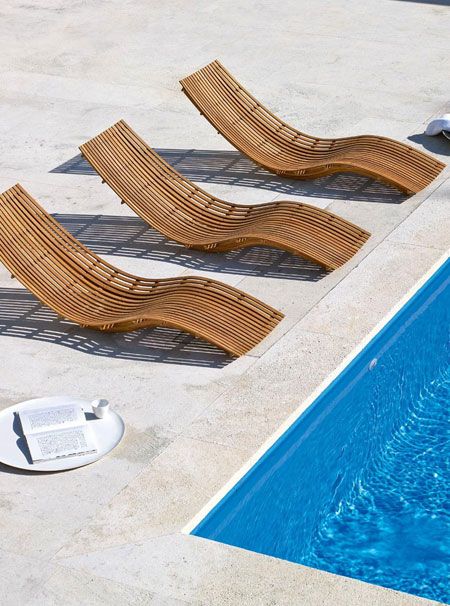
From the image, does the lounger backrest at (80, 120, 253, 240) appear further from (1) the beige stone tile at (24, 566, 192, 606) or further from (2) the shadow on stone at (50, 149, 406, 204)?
(1) the beige stone tile at (24, 566, 192, 606)

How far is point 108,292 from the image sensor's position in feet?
28.1

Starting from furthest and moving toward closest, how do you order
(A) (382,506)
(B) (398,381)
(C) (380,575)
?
1. (B) (398,381)
2. (A) (382,506)
3. (C) (380,575)

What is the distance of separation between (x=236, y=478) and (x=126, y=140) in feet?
13.4

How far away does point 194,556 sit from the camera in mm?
6215

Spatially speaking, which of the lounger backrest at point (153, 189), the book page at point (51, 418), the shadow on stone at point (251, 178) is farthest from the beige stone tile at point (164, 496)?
the shadow on stone at point (251, 178)

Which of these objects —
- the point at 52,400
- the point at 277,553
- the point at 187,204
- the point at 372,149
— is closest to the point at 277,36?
the point at 372,149

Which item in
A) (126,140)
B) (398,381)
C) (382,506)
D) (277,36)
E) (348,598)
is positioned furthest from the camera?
(277,36)

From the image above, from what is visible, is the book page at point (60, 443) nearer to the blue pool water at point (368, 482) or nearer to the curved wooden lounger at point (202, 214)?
the blue pool water at point (368, 482)

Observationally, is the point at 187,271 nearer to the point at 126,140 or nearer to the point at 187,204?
the point at 187,204

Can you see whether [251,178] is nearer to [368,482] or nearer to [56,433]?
[368,482]

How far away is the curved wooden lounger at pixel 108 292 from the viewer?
317 inches

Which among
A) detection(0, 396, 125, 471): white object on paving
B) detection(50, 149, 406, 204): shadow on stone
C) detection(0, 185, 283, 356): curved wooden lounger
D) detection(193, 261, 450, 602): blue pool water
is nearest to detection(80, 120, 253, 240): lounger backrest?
detection(50, 149, 406, 204): shadow on stone

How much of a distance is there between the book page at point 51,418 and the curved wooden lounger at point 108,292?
98 centimetres

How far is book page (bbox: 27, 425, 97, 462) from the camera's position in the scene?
7000mm
